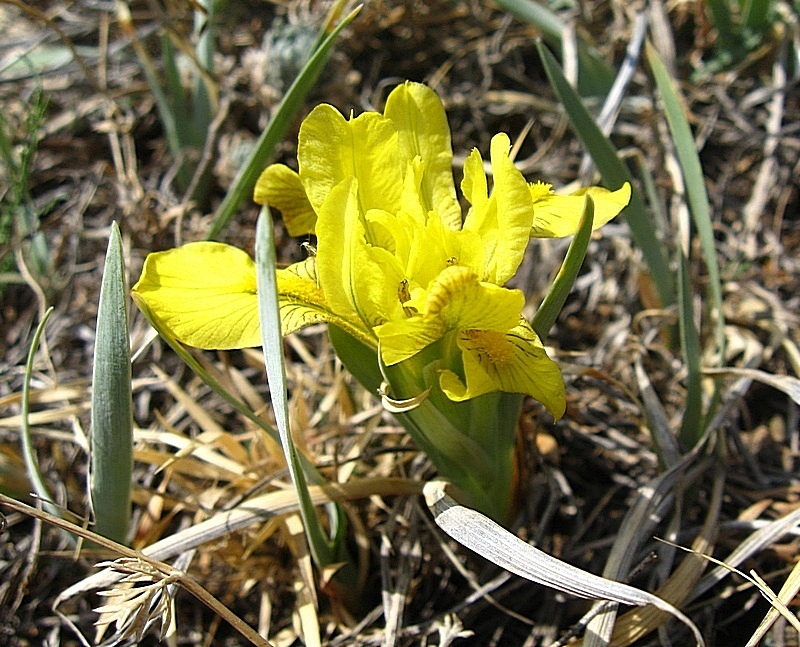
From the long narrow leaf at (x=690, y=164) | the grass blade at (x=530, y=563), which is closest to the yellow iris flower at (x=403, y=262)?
the grass blade at (x=530, y=563)

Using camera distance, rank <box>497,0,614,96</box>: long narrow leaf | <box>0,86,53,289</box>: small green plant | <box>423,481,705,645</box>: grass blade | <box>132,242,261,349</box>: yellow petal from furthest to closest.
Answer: <box>497,0,614,96</box>: long narrow leaf → <box>0,86,53,289</box>: small green plant → <box>132,242,261,349</box>: yellow petal → <box>423,481,705,645</box>: grass blade

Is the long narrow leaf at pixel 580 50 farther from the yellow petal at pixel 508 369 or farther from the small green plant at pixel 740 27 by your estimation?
the yellow petal at pixel 508 369

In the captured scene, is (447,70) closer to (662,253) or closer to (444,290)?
(662,253)

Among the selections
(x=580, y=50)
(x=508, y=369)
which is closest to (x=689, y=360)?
(x=508, y=369)

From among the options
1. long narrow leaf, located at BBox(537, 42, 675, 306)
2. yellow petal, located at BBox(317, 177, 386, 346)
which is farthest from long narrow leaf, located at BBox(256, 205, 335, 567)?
long narrow leaf, located at BBox(537, 42, 675, 306)

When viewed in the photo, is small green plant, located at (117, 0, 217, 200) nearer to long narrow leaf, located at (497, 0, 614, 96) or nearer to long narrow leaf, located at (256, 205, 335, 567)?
long narrow leaf, located at (497, 0, 614, 96)

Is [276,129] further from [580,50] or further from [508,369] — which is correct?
[580,50]
